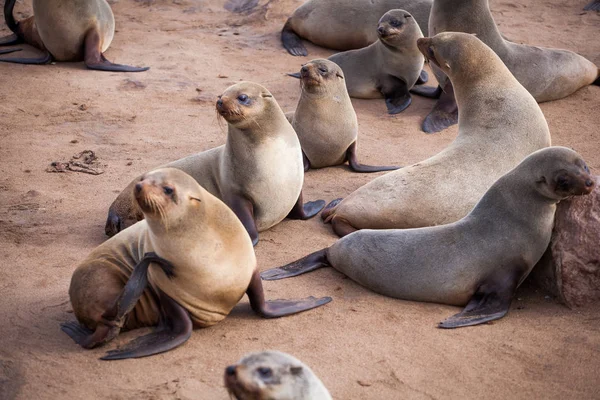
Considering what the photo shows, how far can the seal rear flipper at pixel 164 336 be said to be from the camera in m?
4.53

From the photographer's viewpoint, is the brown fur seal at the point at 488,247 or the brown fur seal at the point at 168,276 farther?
the brown fur seal at the point at 488,247

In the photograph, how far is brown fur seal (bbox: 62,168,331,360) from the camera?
452 centimetres

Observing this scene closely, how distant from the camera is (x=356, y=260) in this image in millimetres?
5523

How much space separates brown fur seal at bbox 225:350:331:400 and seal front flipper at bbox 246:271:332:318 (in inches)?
55.2

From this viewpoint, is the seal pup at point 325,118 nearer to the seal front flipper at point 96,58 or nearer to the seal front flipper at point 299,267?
the seal front flipper at point 299,267

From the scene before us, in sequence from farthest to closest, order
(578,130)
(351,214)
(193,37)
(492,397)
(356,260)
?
(193,37), (578,130), (351,214), (356,260), (492,397)

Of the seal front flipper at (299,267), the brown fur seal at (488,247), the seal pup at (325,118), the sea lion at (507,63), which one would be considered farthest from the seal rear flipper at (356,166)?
the brown fur seal at (488,247)

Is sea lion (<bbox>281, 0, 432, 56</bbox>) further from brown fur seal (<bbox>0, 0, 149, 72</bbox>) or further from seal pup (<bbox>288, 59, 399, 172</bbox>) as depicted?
seal pup (<bbox>288, 59, 399, 172</bbox>)

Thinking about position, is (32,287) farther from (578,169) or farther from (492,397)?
(578,169)

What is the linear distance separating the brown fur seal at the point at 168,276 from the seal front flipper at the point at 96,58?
17.8 feet

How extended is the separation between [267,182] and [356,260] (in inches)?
48.1

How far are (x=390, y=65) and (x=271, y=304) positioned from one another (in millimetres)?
5123

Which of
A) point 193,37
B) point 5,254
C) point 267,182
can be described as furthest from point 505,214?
point 193,37

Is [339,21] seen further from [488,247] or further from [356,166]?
[488,247]
